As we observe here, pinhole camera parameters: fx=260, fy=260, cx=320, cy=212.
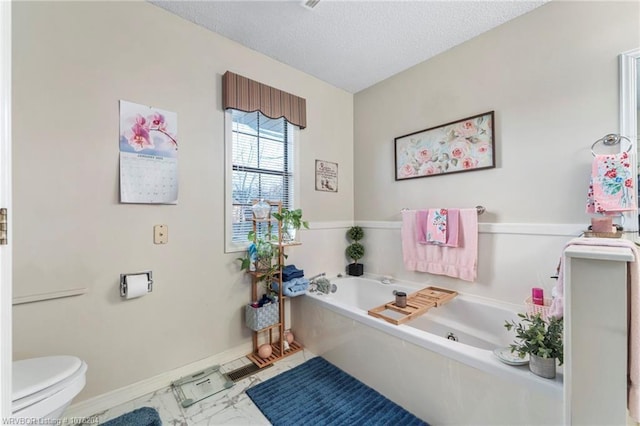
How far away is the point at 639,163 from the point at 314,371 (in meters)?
2.39

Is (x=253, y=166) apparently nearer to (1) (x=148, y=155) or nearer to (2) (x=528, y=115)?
(1) (x=148, y=155)

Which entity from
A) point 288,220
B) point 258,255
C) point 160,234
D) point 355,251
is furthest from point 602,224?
point 160,234

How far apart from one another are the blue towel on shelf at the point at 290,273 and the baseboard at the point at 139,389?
2.18 feet

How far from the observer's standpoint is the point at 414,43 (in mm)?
2113

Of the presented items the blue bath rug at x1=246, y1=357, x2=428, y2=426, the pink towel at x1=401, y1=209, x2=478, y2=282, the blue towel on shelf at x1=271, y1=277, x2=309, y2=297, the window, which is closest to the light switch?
the window

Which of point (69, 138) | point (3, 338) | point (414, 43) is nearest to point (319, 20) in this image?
point (414, 43)

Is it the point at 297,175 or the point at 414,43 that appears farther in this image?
the point at 297,175

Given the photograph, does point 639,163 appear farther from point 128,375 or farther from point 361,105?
point 128,375

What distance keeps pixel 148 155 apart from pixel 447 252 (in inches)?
91.8

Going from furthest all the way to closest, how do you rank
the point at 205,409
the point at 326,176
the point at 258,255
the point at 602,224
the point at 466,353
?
the point at 326,176 → the point at 258,255 → the point at 205,409 → the point at 602,224 → the point at 466,353

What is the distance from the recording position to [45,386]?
→ 1039mm

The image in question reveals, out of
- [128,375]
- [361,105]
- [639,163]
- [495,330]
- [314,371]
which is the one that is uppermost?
[361,105]

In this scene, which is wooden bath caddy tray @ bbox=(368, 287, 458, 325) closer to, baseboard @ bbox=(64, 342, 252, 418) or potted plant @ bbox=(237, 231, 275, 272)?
potted plant @ bbox=(237, 231, 275, 272)

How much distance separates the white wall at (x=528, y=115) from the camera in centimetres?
159
